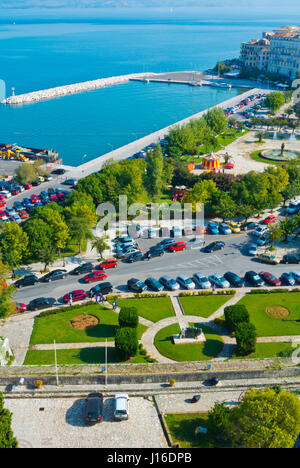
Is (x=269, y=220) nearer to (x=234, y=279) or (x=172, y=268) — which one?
(x=234, y=279)

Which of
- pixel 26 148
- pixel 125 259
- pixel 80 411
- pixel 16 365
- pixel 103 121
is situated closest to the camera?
pixel 80 411

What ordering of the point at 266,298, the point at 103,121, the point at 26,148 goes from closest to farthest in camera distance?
1. the point at 266,298
2. the point at 26,148
3. the point at 103,121

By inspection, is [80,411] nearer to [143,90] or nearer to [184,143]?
[184,143]

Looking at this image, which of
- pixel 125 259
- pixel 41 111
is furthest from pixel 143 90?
pixel 125 259

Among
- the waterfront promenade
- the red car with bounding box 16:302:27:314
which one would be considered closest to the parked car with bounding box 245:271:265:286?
the red car with bounding box 16:302:27:314

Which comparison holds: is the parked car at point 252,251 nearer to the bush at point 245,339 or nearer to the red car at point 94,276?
the red car at point 94,276

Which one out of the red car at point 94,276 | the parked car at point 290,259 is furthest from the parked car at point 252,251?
the red car at point 94,276

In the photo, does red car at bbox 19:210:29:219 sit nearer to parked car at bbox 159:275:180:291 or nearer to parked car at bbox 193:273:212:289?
parked car at bbox 159:275:180:291
